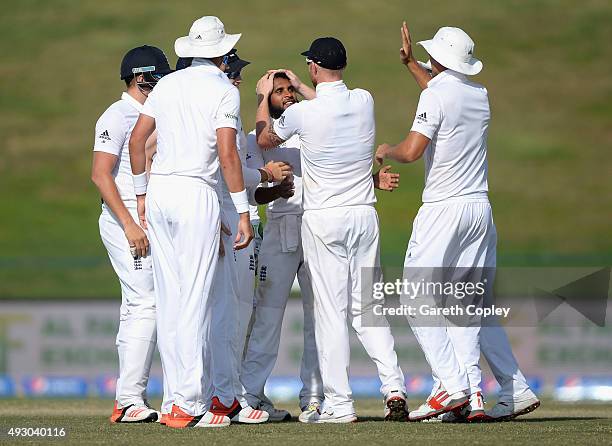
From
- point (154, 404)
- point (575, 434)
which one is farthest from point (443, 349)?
point (154, 404)

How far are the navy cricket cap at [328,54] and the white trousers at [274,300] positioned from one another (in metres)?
1.11

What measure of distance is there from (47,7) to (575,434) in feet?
114

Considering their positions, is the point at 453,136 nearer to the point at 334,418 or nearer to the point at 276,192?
the point at 276,192

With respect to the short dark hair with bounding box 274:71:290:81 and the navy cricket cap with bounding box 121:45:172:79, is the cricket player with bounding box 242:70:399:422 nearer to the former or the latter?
the short dark hair with bounding box 274:71:290:81

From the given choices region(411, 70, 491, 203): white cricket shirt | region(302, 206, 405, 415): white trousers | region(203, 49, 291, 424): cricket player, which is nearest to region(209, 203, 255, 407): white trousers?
region(203, 49, 291, 424): cricket player

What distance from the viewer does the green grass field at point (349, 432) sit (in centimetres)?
665

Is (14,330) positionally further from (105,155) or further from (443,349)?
(443,349)

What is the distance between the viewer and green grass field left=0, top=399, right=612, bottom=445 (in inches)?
262

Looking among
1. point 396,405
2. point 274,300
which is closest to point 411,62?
point 274,300

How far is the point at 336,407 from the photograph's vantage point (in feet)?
26.0

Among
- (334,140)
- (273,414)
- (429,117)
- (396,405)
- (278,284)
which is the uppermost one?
(429,117)

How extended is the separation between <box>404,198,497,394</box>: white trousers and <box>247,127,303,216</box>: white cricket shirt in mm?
983

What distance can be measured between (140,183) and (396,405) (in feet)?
6.81

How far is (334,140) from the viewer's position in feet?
26.2
